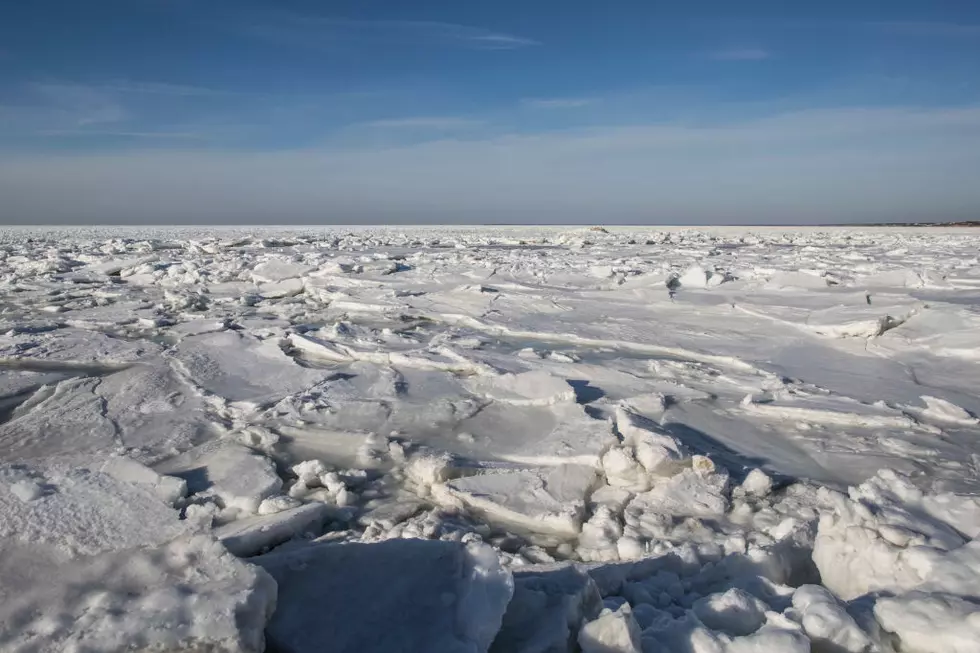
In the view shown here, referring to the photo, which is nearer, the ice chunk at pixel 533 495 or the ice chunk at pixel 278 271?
the ice chunk at pixel 533 495

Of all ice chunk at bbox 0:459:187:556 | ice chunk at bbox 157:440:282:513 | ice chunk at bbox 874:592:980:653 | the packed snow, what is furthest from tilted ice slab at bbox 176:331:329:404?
ice chunk at bbox 874:592:980:653

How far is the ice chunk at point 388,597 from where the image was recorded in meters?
1.17

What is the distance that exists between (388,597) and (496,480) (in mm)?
1103

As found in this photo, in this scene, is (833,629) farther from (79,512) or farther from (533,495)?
(79,512)

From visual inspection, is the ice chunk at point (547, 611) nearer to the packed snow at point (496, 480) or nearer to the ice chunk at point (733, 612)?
the packed snow at point (496, 480)

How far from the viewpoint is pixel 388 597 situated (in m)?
1.28

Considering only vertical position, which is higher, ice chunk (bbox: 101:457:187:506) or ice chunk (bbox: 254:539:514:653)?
ice chunk (bbox: 254:539:514:653)

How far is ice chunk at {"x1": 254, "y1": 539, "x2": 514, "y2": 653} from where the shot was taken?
117cm

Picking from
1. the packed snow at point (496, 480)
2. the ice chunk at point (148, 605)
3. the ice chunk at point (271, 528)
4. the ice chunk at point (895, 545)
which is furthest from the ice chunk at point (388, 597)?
the ice chunk at point (895, 545)

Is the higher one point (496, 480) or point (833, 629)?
point (833, 629)

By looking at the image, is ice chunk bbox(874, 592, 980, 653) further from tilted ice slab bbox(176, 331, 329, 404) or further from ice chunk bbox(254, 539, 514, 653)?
tilted ice slab bbox(176, 331, 329, 404)

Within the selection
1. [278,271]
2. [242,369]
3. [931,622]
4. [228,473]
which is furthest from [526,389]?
[278,271]

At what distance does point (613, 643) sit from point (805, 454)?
74.1 inches

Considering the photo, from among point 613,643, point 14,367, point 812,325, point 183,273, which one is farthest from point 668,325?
point 183,273
